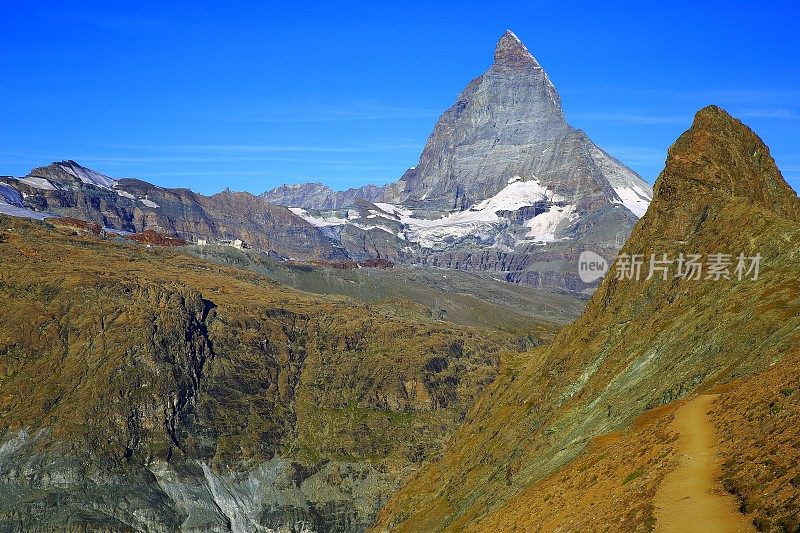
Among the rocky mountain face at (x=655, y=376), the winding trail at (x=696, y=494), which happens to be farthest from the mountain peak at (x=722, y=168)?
the winding trail at (x=696, y=494)

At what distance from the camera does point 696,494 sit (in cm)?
4891

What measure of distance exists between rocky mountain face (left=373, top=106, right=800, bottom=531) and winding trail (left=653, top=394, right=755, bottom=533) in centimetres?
85

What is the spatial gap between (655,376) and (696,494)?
3568 cm

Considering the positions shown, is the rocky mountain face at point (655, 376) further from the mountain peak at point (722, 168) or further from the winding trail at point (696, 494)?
the winding trail at point (696, 494)

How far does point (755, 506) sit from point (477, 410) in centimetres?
10053

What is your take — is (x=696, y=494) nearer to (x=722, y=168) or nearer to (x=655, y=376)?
(x=655, y=376)

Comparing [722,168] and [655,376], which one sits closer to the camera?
[655,376]

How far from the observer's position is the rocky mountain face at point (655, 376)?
55719 mm

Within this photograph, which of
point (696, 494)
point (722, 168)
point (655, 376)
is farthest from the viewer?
point (722, 168)

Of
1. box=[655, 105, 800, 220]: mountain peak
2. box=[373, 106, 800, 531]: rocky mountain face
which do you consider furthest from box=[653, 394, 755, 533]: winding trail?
box=[655, 105, 800, 220]: mountain peak

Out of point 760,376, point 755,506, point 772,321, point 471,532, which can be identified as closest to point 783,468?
point 755,506

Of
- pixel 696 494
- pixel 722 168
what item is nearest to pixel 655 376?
pixel 696 494

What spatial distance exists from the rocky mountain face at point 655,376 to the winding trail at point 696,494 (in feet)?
2.80

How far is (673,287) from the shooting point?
10375 centimetres
